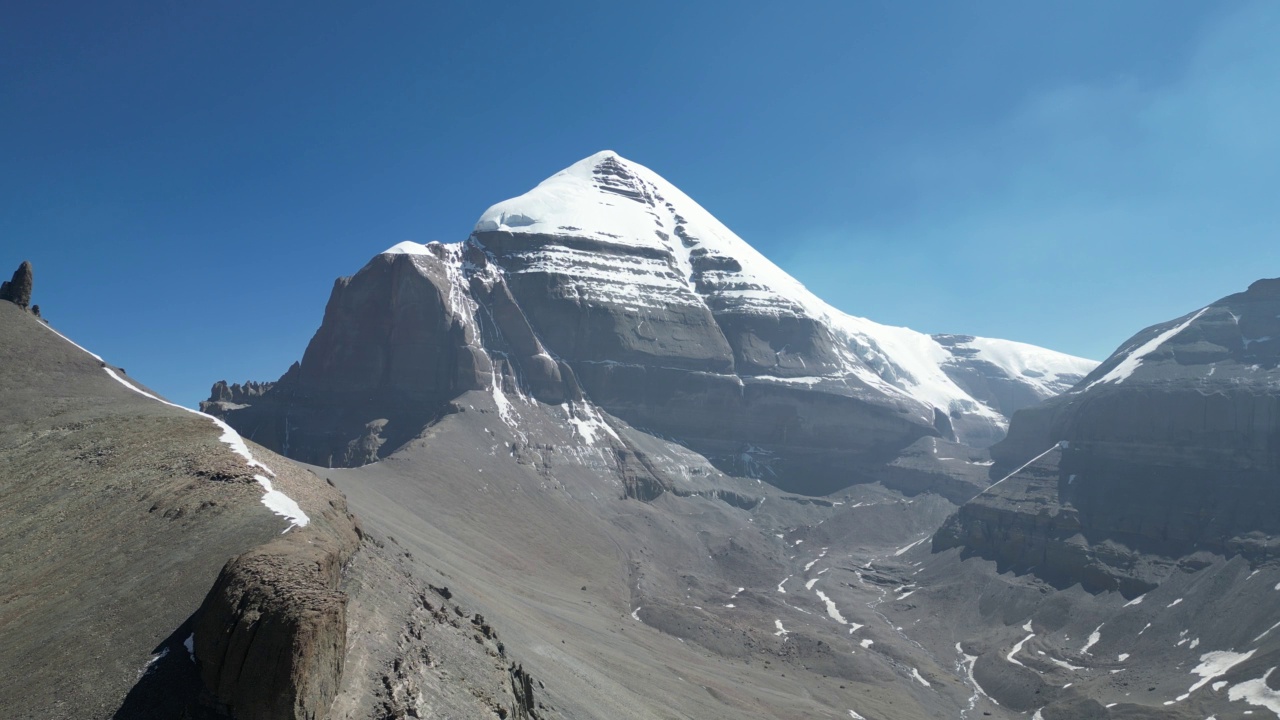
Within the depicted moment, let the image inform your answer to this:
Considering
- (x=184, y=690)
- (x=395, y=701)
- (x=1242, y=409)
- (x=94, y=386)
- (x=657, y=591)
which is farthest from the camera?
(x=1242, y=409)

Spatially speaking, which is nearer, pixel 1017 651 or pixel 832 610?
pixel 1017 651

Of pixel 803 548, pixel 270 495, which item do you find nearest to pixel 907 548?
pixel 803 548

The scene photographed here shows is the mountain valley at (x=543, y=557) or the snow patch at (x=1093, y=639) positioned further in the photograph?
the snow patch at (x=1093, y=639)

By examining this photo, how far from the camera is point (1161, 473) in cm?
15288

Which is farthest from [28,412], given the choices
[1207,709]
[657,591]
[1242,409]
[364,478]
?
[1242,409]

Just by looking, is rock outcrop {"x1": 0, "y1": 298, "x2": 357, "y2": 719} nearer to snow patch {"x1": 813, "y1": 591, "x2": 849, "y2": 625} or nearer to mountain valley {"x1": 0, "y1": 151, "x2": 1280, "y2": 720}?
mountain valley {"x1": 0, "y1": 151, "x2": 1280, "y2": 720}

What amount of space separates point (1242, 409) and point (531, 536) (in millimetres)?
135323

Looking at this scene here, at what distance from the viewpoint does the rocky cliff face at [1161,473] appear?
449ft

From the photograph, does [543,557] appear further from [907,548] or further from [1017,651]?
[907,548]

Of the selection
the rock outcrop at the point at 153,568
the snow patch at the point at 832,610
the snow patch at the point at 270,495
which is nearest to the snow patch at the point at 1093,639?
the snow patch at the point at 832,610

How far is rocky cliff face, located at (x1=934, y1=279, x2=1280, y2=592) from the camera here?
449 feet

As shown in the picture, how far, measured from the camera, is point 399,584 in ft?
155

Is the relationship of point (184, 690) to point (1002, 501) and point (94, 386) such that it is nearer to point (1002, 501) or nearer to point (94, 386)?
point (94, 386)

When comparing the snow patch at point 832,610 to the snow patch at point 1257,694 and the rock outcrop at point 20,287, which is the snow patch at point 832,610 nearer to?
the snow patch at point 1257,694
